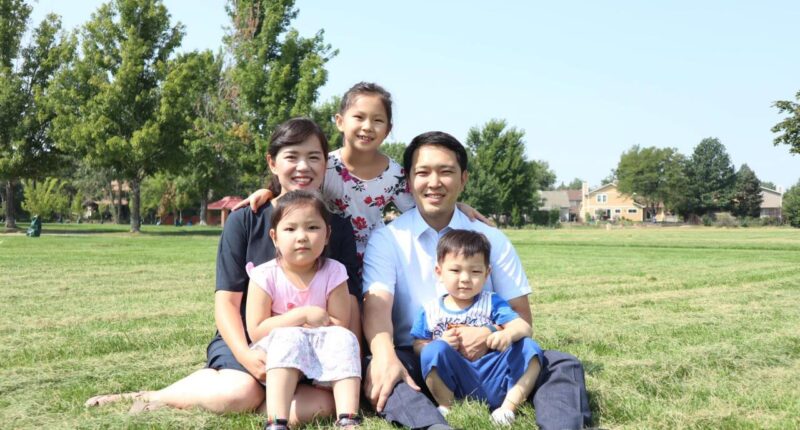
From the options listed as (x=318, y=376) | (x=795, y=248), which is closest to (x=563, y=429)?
(x=318, y=376)

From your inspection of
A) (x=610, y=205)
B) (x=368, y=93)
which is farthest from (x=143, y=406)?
(x=610, y=205)

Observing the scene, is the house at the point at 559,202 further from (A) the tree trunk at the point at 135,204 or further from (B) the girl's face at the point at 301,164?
(B) the girl's face at the point at 301,164

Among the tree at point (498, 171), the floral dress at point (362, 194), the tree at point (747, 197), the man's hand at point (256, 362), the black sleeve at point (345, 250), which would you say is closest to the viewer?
the man's hand at point (256, 362)

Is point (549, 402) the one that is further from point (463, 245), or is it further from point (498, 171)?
point (498, 171)

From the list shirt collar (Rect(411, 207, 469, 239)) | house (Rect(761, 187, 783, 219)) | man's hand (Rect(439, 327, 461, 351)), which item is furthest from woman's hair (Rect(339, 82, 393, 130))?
house (Rect(761, 187, 783, 219))

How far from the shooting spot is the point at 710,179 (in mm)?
87375

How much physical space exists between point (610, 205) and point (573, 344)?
103733mm

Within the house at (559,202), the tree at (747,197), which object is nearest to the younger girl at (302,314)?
the tree at (747,197)

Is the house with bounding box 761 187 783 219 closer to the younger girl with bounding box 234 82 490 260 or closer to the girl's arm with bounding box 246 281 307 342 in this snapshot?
the younger girl with bounding box 234 82 490 260

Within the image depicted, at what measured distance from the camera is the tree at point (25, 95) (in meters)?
31.7

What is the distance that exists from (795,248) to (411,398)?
22.7m

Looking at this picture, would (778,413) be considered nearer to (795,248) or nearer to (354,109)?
(354,109)

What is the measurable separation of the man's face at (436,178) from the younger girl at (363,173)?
16.9 inches

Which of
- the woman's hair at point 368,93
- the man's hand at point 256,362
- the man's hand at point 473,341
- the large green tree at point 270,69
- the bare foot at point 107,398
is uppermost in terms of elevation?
the large green tree at point 270,69
